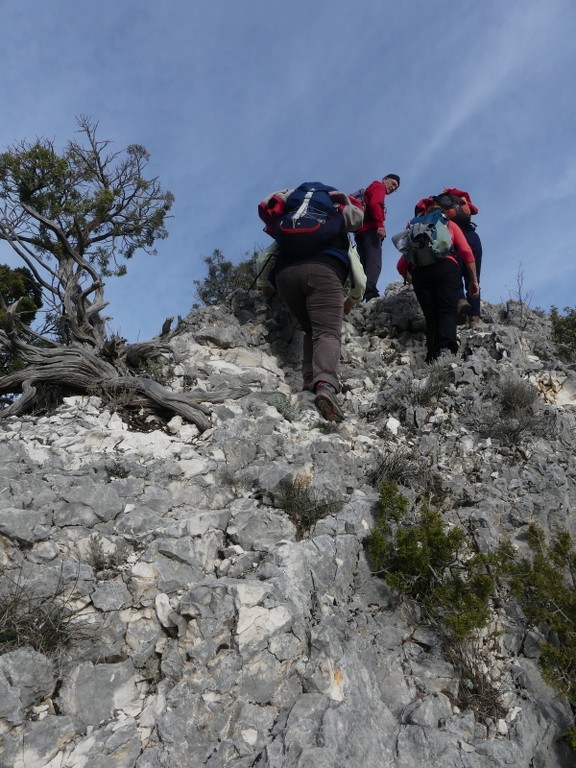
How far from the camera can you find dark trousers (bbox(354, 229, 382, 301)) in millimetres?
8758

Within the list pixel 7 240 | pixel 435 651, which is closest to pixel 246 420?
pixel 435 651

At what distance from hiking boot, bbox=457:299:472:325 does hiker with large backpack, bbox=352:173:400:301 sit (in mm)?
1240

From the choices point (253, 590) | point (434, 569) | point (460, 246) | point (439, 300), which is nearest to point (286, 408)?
point (434, 569)

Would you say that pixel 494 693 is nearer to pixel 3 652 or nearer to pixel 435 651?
pixel 435 651

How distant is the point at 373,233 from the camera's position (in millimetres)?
8883

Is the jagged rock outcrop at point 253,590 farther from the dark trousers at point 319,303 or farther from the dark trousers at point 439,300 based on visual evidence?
the dark trousers at point 439,300

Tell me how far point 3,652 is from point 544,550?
3953 millimetres

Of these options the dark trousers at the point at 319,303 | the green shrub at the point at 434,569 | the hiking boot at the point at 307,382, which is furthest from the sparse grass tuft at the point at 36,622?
the hiking boot at the point at 307,382

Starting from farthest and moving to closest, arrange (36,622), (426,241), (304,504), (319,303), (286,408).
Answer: (426,241) → (319,303) → (286,408) → (304,504) → (36,622)

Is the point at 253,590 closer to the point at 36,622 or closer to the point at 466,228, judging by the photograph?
the point at 36,622

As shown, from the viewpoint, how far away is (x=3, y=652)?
3.36m

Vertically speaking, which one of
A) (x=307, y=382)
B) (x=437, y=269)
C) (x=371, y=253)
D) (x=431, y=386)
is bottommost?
(x=431, y=386)

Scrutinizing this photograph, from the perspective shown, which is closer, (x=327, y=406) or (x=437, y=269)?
(x=327, y=406)

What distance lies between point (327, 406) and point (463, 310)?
3.58 m
